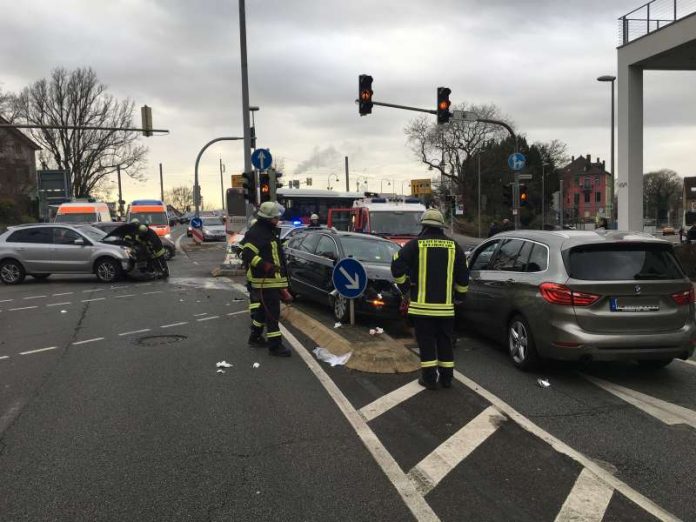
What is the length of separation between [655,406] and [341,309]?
477 centimetres

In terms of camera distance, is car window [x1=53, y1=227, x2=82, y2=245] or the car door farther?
car window [x1=53, y1=227, x2=82, y2=245]

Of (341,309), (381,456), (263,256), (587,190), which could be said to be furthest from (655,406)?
(587,190)

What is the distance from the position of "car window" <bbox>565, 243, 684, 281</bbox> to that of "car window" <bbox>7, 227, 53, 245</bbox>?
48.9ft

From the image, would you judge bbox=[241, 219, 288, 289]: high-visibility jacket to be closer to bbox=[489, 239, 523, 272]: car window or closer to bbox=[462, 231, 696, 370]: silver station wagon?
bbox=[489, 239, 523, 272]: car window

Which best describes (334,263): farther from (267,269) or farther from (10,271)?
(10,271)

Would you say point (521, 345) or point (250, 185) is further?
point (250, 185)

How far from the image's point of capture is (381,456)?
444 cm

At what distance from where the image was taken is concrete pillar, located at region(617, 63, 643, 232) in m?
20.5

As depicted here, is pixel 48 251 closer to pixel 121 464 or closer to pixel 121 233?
pixel 121 233

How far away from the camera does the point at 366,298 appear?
9.00m

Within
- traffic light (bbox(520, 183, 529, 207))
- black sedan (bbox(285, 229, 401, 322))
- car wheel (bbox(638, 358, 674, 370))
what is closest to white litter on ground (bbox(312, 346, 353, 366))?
black sedan (bbox(285, 229, 401, 322))

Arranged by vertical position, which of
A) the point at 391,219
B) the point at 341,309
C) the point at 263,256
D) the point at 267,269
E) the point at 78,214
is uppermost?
the point at 78,214

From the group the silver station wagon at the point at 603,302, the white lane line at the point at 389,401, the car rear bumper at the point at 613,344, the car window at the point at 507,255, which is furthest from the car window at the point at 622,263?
the white lane line at the point at 389,401

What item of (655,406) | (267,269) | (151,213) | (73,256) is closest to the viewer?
(655,406)
